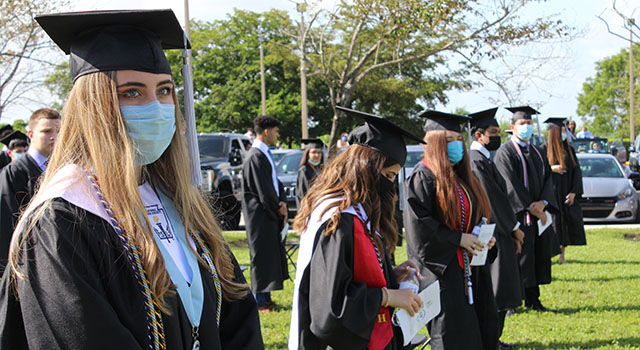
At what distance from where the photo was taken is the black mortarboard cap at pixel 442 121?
14.9ft

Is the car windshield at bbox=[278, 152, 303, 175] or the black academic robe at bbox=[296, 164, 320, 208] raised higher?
the car windshield at bbox=[278, 152, 303, 175]

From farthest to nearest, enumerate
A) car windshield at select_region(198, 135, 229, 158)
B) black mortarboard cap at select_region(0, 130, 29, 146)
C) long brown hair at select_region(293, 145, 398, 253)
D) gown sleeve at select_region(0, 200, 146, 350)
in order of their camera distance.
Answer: car windshield at select_region(198, 135, 229, 158)
black mortarboard cap at select_region(0, 130, 29, 146)
long brown hair at select_region(293, 145, 398, 253)
gown sleeve at select_region(0, 200, 146, 350)

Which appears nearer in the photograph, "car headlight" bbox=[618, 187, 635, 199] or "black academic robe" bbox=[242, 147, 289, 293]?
"black academic robe" bbox=[242, 147, 289, 293]

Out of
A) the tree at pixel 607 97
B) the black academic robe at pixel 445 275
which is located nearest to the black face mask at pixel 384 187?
the black academic robe at pixel 445 275

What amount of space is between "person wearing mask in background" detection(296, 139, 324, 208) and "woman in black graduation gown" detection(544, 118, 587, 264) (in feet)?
11.7

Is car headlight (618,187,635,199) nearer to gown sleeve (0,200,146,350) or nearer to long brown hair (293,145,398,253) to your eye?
long brown hair (293,145,398,253)

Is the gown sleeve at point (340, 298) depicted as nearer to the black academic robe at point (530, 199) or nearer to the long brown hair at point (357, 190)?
the long brown hair at point (357, 190)

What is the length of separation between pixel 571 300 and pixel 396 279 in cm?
479

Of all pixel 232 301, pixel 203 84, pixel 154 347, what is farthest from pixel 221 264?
pixel 203 84

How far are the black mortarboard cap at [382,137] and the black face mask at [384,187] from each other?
98 millimetres

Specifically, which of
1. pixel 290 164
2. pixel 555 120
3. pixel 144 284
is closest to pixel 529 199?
pixel 555 120

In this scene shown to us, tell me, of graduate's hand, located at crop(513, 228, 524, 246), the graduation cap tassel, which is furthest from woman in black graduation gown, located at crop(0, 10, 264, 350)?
graduate's hand, located at crop(513, 228, 524, 246)

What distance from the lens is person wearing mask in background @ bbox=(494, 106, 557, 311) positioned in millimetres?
6496

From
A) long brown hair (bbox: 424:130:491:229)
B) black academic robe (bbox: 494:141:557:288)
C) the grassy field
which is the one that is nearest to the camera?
long brown hair (bbox: 424:130:491:229)
